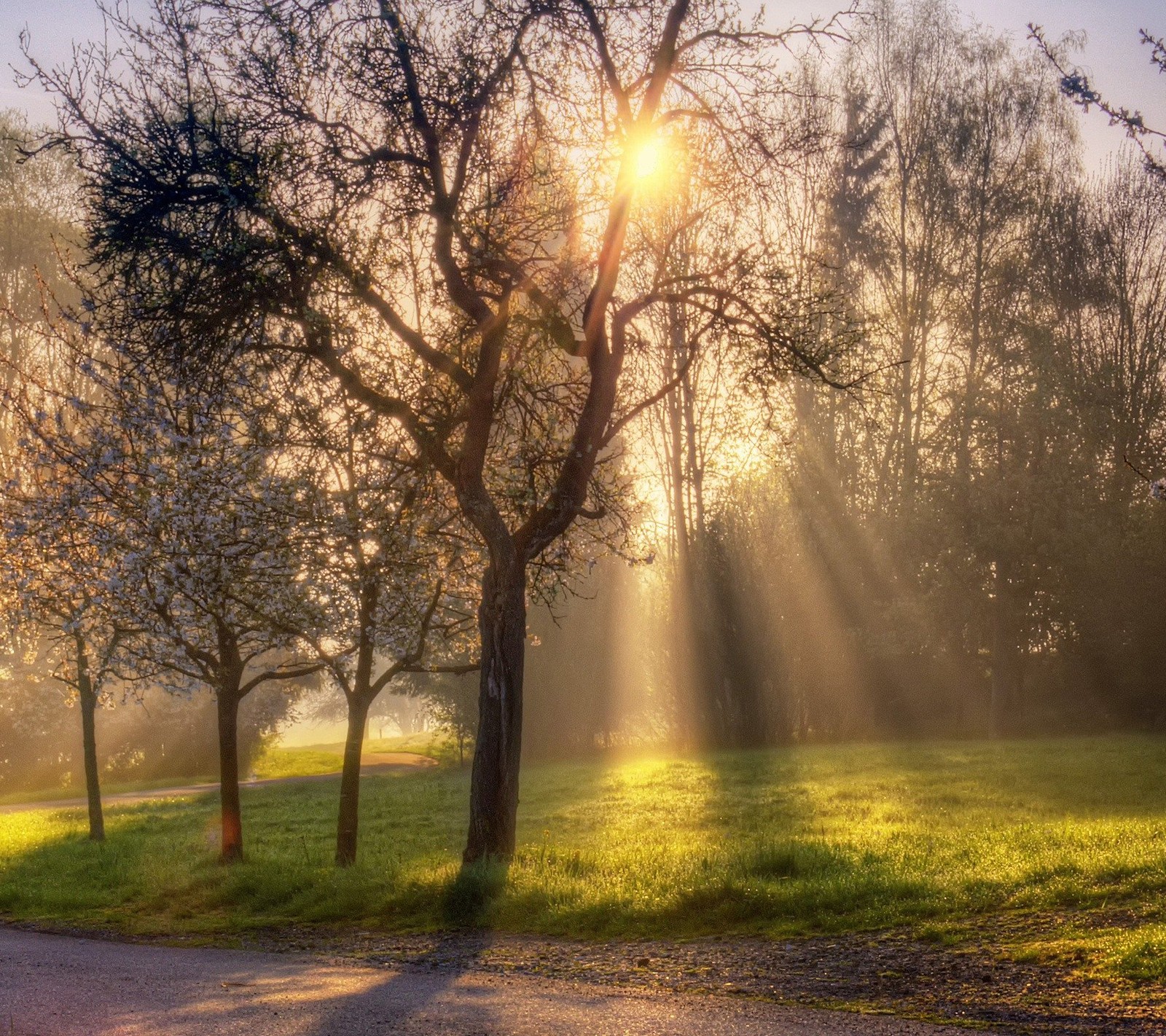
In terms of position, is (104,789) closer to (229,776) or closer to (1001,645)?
(229,776)

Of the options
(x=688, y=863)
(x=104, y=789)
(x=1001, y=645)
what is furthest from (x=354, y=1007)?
(x=104, y=789)

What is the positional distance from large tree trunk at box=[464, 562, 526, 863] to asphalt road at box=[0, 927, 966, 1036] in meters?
3.17

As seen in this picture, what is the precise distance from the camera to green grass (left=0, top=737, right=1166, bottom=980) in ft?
29.1

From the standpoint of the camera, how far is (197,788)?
120ft

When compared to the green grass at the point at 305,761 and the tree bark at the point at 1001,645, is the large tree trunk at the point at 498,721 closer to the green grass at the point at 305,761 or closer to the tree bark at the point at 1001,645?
the tree bark at the point at 1001,645

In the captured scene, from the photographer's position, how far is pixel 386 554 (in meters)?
13.0

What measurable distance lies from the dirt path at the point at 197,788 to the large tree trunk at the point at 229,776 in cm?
1584

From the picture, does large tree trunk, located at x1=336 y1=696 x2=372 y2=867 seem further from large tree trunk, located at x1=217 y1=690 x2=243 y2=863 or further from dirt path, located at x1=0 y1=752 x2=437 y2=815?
dirt path, located at x1=0 y1=752 x2=437 y2=815

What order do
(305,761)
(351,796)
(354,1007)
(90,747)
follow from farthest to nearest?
(305,761) → (90,747) → (351,796) → (354,1007)

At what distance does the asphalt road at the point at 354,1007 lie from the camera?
19.4ft

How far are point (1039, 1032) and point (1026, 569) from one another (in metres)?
35.1

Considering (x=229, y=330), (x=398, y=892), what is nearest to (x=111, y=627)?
(x=229, y=330)

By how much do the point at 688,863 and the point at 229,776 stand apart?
765 centimetres

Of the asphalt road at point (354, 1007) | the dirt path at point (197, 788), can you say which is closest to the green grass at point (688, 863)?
the asphalt road at point (354, 1007)
